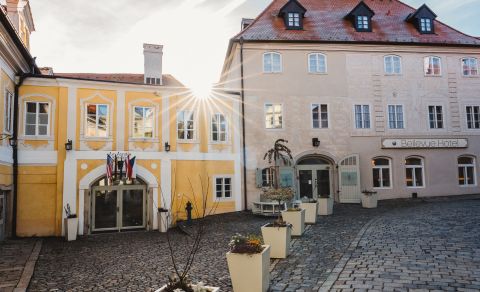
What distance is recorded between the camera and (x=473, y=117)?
22375mm

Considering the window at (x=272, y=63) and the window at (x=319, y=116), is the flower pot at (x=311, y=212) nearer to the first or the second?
the window at (x=319, y=116)

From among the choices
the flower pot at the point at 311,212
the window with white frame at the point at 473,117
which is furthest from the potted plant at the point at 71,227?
the window with white frame at the point at 473,117

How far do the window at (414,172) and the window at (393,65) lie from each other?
5.48 metres

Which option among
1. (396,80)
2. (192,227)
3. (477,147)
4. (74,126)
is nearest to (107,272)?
(192,227)

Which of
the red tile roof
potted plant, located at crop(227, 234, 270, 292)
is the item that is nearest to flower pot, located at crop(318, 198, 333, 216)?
potted plant, located at crop(227, 234, 270, 292)

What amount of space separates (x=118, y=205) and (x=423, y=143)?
1759 cm

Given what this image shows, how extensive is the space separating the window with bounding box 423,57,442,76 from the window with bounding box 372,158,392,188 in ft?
21.4

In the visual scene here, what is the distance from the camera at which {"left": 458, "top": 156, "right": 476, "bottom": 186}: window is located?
22.1 m

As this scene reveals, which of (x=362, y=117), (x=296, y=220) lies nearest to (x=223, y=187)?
(x=296, y=220)

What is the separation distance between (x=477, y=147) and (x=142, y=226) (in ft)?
67.2

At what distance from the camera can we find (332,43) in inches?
837

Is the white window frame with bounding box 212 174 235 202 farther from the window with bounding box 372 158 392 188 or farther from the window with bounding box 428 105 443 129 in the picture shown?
the window with bounding box 428 105 443 129

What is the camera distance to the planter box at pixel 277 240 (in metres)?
8.81

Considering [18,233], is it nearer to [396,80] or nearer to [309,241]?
[309,241]
